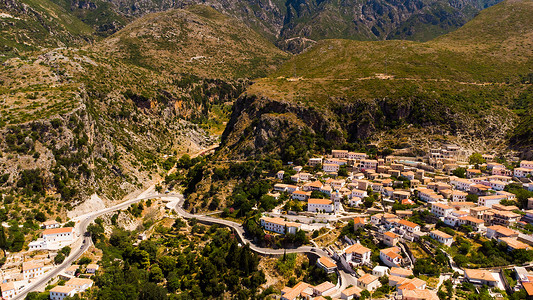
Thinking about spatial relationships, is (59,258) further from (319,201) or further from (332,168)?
(332,168)

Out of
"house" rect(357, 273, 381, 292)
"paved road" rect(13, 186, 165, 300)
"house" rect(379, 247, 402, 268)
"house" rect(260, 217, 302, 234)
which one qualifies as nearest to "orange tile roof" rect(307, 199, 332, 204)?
"house" rect(260, 217, 302, 234)

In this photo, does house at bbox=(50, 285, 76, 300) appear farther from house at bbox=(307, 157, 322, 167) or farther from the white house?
house at bbox=(307, 157, 322, 167)

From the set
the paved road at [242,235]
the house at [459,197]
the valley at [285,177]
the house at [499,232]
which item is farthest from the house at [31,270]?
the house at [459,197]

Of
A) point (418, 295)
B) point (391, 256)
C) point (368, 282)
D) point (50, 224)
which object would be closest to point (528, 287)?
point (418, 295)

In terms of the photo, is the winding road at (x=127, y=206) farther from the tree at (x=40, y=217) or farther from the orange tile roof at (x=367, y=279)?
the tree at (x=40, y=217)

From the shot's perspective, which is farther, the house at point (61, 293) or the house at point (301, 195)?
the house at point (301, 195)
